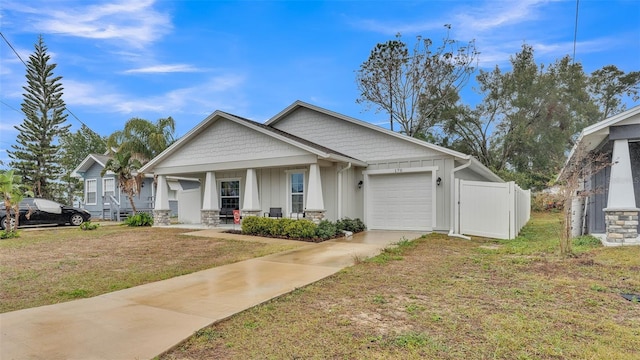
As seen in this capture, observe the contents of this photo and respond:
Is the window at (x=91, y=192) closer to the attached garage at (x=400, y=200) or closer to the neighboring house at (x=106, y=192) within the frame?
the neighboring house at (x=106, y=192)

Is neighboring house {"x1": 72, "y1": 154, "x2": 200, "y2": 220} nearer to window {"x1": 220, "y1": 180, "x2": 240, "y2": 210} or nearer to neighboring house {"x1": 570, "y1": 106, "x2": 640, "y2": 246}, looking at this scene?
window {"x1": 220, "y1": 180, "x2": 240, "y2": 210}

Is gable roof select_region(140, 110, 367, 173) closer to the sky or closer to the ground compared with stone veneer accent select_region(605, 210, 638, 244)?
closer to the sky

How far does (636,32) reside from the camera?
41.8ft

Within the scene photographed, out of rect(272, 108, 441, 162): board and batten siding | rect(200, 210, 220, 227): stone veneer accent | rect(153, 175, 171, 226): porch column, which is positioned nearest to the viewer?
rect(272, 108, 441, 162): board and batten siding

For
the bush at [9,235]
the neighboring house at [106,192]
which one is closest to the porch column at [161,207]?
the bush at [9,235]

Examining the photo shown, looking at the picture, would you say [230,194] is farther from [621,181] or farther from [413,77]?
[413,77]

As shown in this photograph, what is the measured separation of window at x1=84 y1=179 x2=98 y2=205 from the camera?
25.6 m

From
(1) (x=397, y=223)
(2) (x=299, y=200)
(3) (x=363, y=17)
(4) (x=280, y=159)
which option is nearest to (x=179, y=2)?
(4) (x=280, y=159)

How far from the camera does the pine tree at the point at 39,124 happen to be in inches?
1039

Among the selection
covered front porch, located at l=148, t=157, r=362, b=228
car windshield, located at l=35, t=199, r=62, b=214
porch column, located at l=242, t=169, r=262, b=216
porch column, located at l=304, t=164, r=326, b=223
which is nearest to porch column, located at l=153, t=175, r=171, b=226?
covered front porch, located at l=148, t=157, r=362, b=228

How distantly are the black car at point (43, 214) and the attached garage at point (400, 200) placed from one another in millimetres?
14572

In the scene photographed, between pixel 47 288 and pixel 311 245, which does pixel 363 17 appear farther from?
pixel 47 288

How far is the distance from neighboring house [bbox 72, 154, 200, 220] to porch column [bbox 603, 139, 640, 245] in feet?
73.0

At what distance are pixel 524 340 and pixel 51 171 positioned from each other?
34.4 meters
